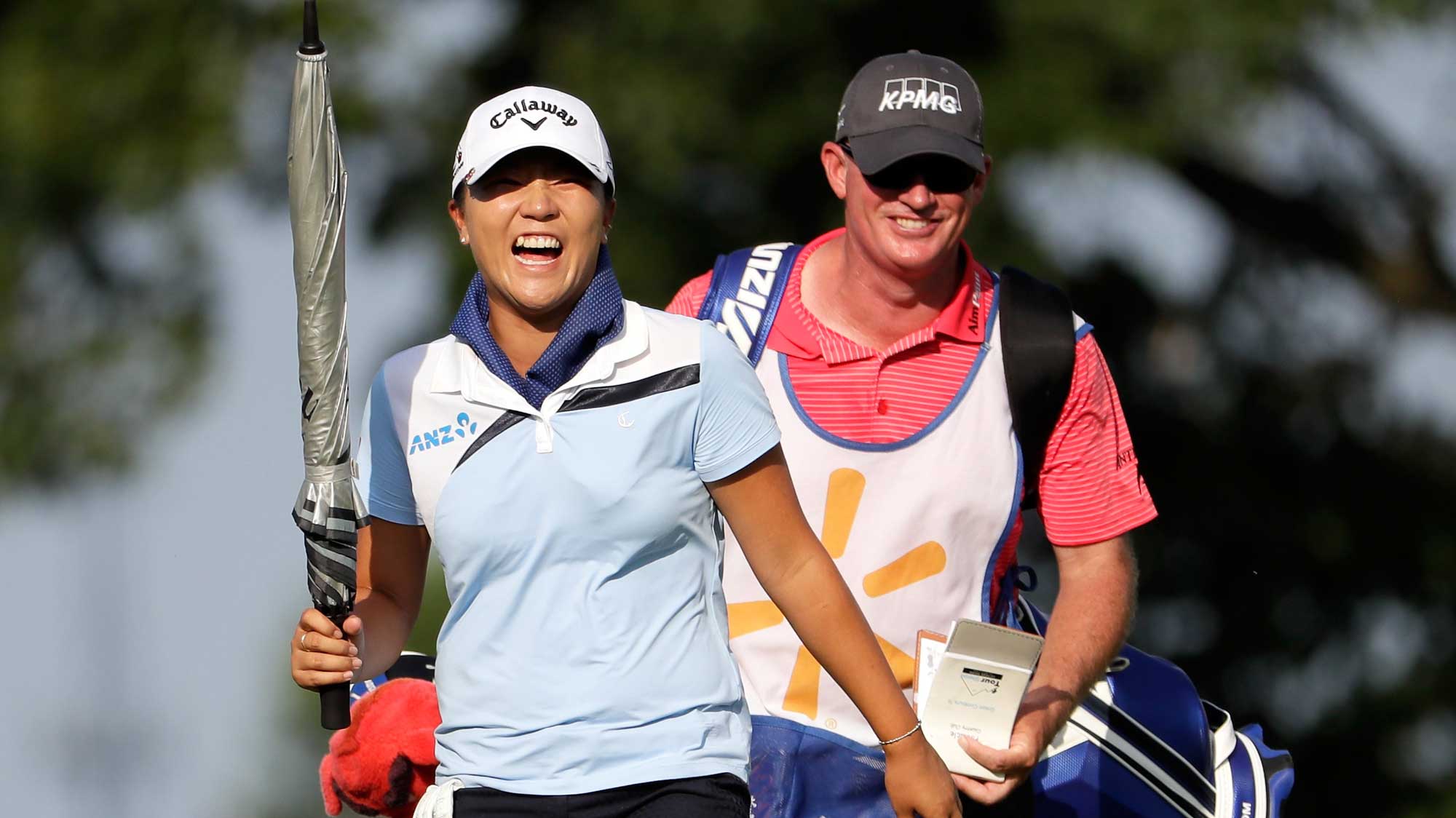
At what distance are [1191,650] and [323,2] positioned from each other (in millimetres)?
4979

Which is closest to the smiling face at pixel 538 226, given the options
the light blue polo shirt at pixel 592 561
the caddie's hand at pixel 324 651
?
the light blue polo shirt at pixel 592 561

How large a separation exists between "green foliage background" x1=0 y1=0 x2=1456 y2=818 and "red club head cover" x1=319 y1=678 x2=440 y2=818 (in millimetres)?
5061

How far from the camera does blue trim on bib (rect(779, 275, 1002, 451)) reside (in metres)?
4.77

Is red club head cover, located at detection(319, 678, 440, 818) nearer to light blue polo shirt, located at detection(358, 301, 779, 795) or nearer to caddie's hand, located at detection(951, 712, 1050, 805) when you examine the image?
light blue polo shirt, located at detection(358, 301, 779, 795)

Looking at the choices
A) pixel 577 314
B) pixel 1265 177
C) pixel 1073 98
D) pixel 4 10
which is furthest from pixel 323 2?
pixel 577 314

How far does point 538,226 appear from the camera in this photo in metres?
3.65

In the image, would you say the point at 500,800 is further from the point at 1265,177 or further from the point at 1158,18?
the point at 1265,177

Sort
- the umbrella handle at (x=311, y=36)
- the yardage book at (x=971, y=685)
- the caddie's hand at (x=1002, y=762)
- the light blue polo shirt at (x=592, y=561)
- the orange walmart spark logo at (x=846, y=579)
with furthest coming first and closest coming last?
the orange walmart spark logo at (x=846, y=579)
the caddie's hand at (x=1002, y=762)
the yardage book at (x=971, y=685)
the light blue polo shirt at (x=592, y=561)
the umbrella handle at (x=311, y=36)

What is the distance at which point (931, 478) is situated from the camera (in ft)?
15.6

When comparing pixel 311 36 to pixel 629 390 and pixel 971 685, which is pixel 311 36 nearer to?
pixel 629 390

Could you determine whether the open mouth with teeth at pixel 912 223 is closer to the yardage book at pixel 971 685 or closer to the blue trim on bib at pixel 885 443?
the blue trim on bib at pixel 885 443

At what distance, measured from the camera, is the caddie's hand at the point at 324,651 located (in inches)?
142

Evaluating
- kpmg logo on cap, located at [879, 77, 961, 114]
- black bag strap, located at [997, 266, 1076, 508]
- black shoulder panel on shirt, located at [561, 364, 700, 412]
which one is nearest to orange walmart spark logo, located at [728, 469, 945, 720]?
black bag strap, located at [997, 266, 1076, 508]

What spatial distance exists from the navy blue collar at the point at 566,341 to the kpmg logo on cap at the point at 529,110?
227 mm
